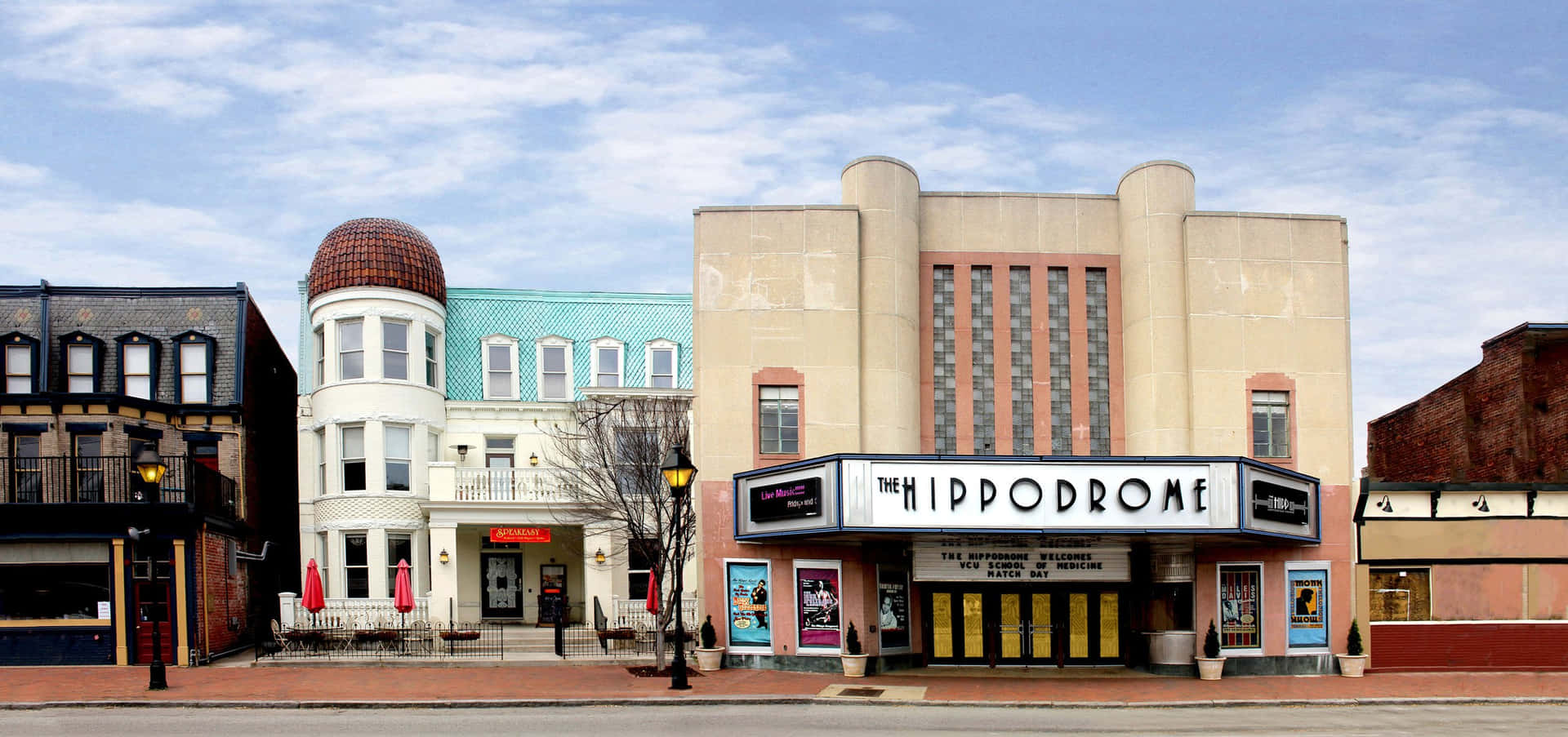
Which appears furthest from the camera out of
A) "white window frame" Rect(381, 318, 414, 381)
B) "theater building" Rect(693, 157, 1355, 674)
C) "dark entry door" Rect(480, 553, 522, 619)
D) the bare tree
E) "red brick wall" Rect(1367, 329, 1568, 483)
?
"dark entry door" Rect(480, 553, 522, 619)

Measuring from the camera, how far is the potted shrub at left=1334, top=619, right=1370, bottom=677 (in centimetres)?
2798

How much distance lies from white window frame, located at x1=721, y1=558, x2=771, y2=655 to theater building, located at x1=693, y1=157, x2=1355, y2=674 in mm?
58

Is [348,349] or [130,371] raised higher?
[348,349]

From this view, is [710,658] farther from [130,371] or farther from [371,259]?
[130,371]

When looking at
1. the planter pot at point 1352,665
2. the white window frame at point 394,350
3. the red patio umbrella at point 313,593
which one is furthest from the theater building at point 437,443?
the planter pot at point 1352,665

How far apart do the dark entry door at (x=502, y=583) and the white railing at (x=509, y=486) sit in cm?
342

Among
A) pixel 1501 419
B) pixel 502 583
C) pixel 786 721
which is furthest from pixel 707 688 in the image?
pixel 1501 419

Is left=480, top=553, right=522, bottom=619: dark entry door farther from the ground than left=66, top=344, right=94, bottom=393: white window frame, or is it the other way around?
left=66, top=344, right=94, bottom=393: white window frame

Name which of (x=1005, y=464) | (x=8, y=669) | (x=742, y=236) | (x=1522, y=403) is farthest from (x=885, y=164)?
(x=8, y=669)

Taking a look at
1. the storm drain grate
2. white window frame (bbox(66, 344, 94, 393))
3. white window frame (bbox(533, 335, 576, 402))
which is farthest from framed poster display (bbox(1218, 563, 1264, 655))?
white window frame (bbox(66, 344, 94, 393))

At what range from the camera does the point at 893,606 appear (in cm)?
2858

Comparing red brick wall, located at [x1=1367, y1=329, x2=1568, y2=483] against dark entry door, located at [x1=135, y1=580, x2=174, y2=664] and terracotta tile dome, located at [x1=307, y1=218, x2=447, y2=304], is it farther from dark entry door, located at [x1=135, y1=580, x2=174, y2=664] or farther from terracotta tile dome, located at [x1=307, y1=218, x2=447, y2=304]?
dark entry door, located at [x1=135, y1=580, x2=174, y2=664]

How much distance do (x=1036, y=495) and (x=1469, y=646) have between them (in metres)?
11.8

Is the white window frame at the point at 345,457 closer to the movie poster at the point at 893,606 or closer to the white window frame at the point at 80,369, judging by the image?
the white window frame at the point at 80,369
